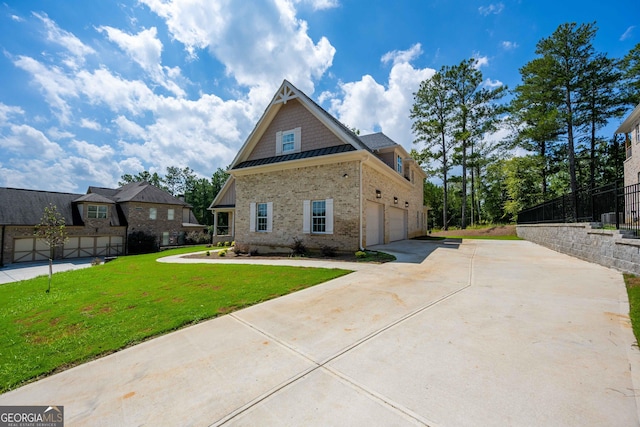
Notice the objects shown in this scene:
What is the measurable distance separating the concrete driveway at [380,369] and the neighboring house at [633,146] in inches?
656

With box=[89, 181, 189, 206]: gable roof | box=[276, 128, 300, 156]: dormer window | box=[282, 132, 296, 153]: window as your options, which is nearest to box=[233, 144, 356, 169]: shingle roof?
box=[276, 128, 300, 156]: dormer window

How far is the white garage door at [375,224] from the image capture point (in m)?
12.8

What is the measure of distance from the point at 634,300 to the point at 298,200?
1103cm

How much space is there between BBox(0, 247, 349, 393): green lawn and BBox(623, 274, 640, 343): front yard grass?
5.39 metres

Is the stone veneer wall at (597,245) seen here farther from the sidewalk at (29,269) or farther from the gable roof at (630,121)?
the sidewalk at (29,269)

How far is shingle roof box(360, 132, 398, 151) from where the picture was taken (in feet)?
52.3

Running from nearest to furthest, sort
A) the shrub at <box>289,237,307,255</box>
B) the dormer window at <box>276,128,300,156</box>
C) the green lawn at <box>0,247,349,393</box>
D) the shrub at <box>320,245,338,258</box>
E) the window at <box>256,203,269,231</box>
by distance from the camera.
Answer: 1. the green lawn at <box>0,247,349,393</box>
2. the shrub at <box>320,245,338,258</box>
3. the shrub at <box>289,237,307,255</box>
4. the dormer window at <box>276,128,300,156</box>
5. the window at <box>256,203,269,231</box>

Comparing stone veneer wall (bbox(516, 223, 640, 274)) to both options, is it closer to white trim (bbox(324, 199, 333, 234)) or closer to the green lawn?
the green lawn

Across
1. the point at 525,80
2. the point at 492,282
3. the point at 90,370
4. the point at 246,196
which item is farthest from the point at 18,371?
the point at 525,80

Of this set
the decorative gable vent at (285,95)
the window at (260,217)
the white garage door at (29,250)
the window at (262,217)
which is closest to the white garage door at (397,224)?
the window at (260,217)

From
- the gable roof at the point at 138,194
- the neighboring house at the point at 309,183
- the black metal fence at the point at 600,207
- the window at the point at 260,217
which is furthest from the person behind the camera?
the gable roof at the point at 138,194

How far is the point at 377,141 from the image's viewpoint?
17.2 meters

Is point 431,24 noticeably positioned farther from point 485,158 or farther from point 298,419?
point 485,158

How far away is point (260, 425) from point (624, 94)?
34.6 meters
